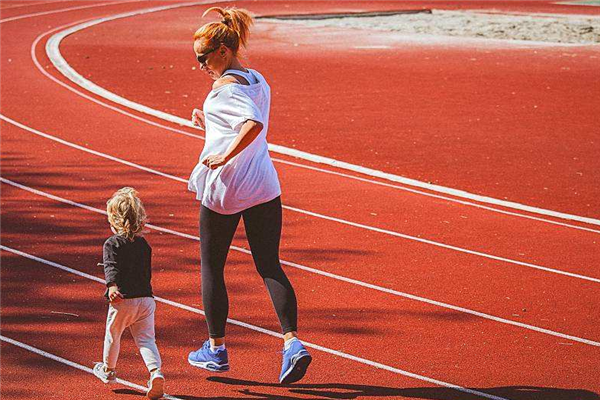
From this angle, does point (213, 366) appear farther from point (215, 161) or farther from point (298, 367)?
point (215, 161)

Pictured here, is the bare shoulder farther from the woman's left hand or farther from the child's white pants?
the child's white pants

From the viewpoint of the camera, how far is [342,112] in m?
16.3

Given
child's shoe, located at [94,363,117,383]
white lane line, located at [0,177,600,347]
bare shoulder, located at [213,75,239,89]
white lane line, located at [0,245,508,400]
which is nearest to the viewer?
bare shoulder, located at [213,75,239,89]

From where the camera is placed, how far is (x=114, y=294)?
5.40m

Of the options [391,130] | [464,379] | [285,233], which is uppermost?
[391,130]

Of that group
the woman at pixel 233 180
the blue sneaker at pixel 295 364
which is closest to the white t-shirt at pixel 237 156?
the woman at pixel 233 180

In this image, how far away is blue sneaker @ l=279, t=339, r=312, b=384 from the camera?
557 centimetres

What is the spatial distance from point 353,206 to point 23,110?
7173 mm

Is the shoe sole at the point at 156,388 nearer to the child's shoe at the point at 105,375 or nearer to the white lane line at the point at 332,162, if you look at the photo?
the child's shoe at the point at 105,375

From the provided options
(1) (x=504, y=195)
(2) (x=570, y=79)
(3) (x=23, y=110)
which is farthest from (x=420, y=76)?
(1) (x=504, y=195)

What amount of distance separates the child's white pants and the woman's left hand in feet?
2.62

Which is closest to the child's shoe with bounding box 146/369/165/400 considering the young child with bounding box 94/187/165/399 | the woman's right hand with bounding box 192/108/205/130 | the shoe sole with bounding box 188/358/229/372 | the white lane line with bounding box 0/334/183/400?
the young child with bounding box 94/187/165/399

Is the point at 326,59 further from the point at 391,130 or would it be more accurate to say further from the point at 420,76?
the point at 391,130

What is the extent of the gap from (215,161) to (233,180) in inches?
6.8
